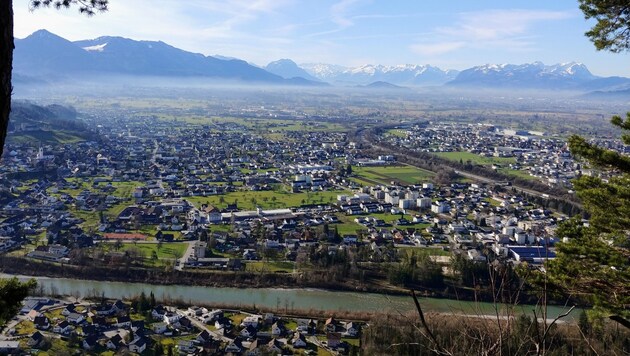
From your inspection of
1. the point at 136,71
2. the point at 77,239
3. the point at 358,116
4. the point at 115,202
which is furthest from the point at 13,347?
the point at 136,71

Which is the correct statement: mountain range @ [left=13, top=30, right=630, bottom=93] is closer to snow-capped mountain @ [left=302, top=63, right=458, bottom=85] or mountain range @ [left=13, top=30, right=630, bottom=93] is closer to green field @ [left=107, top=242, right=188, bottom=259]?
snow-capped mountain @ [left=302, top=63, right=458, bottom=85]

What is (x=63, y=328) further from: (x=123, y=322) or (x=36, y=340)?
(x=123, y=322)

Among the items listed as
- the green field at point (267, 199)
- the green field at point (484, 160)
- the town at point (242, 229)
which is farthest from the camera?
the green field at point (484, 160)

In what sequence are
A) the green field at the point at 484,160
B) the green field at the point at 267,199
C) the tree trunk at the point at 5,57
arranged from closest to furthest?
1. the tree trunk at the point at 5,57
2. the green field at the point at 267,199
3. the green field at the point at 484,160

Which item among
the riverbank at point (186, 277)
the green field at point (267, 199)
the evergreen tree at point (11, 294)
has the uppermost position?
the evergreen tree at point (11, 294)

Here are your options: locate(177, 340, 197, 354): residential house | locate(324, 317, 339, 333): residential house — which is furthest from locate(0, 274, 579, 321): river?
locate(177, 340, 197, 354): residential house

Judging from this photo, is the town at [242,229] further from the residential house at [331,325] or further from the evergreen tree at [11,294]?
the evergreen tree at [11,294]

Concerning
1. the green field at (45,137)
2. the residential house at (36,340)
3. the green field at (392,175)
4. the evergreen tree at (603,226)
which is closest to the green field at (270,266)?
the residential house at (36,340)
